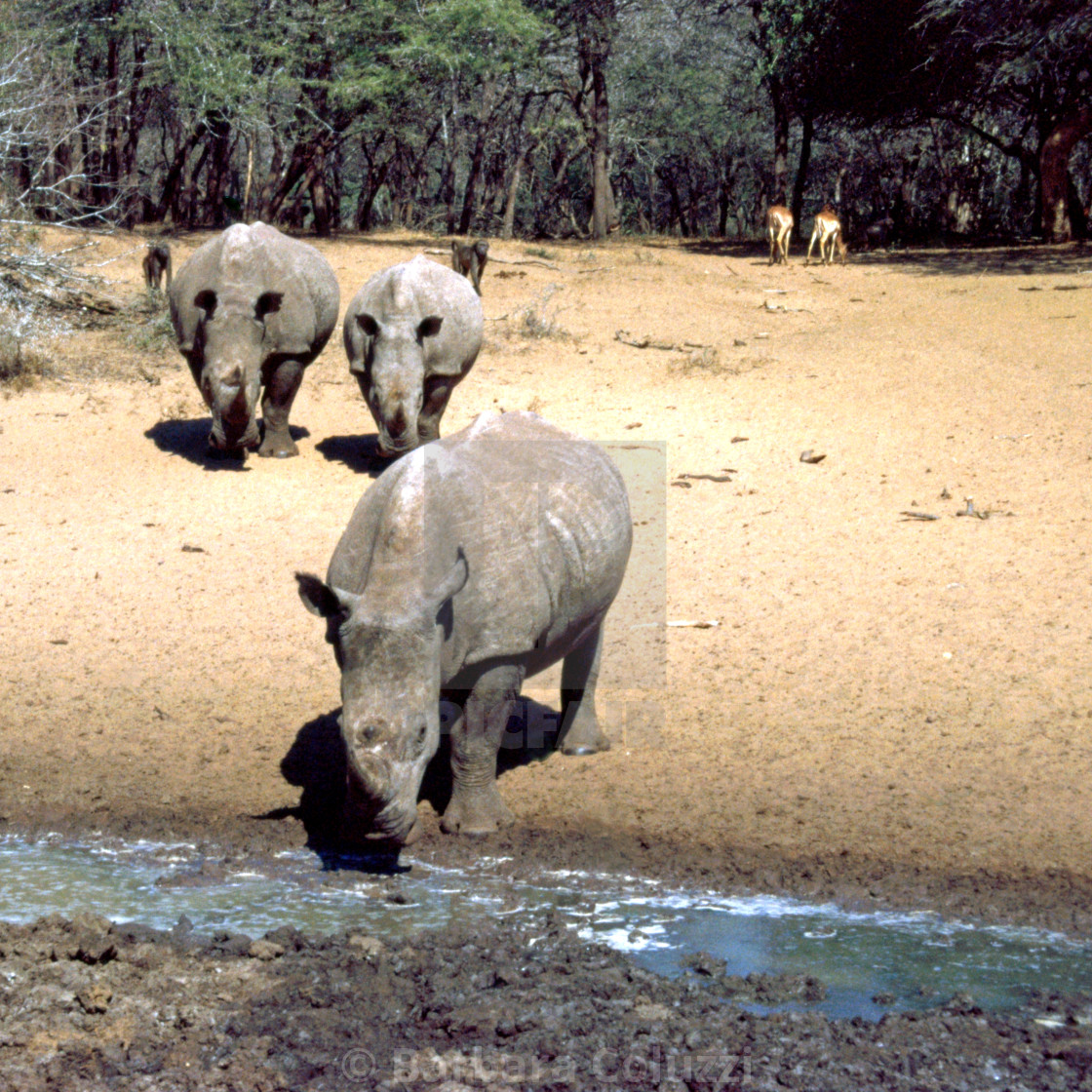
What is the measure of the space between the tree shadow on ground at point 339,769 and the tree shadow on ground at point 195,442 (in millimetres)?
5276

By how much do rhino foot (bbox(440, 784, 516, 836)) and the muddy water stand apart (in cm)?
26

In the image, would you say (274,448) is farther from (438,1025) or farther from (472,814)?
(438,1025)

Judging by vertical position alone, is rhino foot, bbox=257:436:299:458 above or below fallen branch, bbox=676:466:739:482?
above

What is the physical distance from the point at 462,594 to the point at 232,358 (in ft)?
21.3

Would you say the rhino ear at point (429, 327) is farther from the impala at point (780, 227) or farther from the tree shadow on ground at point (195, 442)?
the impala at point (780, 227)

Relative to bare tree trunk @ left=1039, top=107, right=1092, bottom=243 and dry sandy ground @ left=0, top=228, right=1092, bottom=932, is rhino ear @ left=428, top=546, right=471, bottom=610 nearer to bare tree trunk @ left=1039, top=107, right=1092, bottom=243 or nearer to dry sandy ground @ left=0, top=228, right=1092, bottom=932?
dry sandy ground @ left=0, top=228, right=1092, bottom=932

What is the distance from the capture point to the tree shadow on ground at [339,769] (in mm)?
5645

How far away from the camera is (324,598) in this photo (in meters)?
4.78

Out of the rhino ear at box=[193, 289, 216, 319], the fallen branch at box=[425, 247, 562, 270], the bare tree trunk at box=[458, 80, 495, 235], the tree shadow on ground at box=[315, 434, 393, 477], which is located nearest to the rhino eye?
the tree shadow on ground at box=[315, 434, 393, 477]

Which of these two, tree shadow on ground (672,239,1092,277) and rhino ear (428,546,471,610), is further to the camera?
tree shadow on ground (672,239,1092,277)

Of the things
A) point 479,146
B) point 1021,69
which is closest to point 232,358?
point 1021,69

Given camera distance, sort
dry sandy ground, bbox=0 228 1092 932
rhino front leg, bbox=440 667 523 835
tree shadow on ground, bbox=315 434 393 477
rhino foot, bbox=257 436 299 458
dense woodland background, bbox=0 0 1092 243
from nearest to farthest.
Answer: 1. rhino front leg, bbox=440 667 523 835
2. dry sandy ground, bbox=0 228 1092 932
3. tree shadow on ground, bbox=315 434 393 477
4. rhino foot, bbox=257 436 299 458
5. dense woodland background, bbox=0 0 1092 243

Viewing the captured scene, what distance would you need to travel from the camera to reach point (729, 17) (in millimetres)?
36750

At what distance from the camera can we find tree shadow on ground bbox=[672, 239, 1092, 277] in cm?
2120
